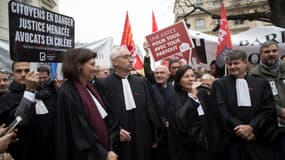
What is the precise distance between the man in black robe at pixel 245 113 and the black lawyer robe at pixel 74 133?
182 centimetres

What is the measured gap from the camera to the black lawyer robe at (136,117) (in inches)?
161

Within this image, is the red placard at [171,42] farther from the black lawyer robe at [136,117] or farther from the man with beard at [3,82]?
the man with beard at [3,82]

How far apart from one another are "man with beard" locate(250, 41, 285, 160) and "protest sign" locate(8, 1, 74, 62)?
2.69 meters

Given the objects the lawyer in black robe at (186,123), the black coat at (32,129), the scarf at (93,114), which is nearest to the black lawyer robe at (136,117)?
the lawyer in black robe at (186,123)

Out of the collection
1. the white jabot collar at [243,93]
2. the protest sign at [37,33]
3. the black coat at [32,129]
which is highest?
the protest sign at [37,33]

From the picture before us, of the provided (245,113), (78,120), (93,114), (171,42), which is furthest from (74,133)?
(171,42)

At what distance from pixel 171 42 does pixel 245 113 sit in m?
3.16

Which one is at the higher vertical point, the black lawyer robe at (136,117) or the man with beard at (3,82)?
Answer: the man with beard at (3,82)

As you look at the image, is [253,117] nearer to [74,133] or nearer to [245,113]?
[245,113]

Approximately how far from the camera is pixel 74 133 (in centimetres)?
269

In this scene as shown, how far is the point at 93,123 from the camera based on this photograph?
278 centimetres

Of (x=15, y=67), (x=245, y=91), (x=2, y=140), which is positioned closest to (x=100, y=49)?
(x=15, y=67)

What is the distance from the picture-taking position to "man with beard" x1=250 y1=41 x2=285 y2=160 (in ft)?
12.8

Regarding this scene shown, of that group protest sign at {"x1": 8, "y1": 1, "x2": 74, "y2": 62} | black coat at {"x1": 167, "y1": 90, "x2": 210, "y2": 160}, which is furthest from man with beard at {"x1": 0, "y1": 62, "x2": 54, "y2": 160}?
black coat at {"x1": 167, "y1": 90, "x2": 210, "y2": 160}
